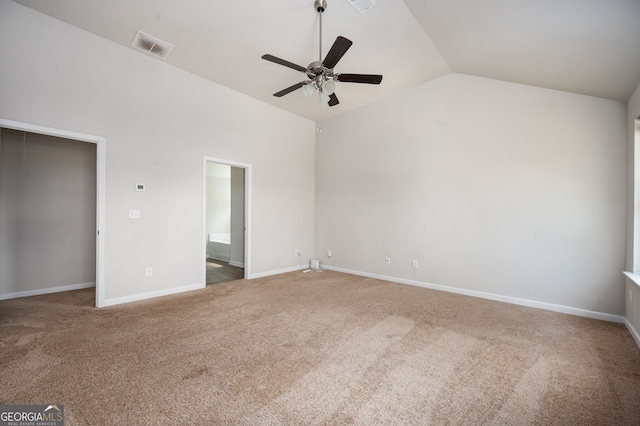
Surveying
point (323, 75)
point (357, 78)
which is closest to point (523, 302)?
point (357, 78)

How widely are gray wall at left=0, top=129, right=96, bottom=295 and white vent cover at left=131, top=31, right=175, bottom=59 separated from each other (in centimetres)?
200

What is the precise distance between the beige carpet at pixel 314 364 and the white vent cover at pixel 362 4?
11.5 feet

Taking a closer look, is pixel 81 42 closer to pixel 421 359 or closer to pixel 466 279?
pixel 421 359

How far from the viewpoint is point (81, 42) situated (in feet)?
11.1

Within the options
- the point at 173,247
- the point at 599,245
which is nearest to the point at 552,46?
the point at 599,245

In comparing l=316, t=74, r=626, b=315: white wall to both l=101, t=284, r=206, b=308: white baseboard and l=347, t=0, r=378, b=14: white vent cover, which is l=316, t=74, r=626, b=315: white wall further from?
l=101, t=284, r=206, b=308: white baseboard

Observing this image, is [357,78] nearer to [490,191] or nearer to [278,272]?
[490,191]

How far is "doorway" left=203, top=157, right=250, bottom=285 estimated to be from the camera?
5.19 metres

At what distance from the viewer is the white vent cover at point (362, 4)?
299cm

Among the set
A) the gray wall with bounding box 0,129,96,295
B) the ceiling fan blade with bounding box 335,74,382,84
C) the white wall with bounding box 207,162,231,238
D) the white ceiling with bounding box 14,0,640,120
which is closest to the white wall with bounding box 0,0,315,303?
the white ceiling with bounding box 14,0,640,120

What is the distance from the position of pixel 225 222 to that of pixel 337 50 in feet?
24.1

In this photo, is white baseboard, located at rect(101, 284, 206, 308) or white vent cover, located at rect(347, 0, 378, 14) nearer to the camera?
white vent cover, located at rect(347, 0, 378, 14)

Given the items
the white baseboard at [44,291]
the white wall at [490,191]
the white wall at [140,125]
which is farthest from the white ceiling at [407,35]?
the white baseboard at [44,291]

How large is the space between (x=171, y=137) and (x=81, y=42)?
4.58 ft
